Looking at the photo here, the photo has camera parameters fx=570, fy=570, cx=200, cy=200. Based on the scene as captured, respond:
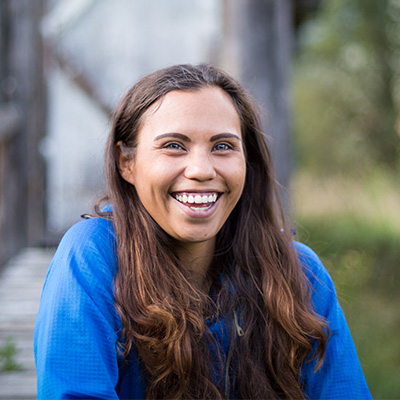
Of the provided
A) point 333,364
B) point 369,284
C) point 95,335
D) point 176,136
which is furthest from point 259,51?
point 369,284

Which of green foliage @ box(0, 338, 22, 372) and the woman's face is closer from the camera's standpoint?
the woman's face

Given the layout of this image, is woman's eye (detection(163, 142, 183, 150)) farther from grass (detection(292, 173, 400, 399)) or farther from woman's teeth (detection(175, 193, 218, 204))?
grass (detection(292, 173, 400, 399))

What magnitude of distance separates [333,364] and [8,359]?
1.44 meters

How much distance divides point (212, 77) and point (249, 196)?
456 millimetres

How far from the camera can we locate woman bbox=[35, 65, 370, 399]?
157 centimetres

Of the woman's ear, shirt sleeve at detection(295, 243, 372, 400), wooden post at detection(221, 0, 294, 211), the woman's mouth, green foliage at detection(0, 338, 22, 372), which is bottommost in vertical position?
green foliage at detection(0, 338, 22, 372)

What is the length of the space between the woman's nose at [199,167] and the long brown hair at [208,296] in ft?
0.71

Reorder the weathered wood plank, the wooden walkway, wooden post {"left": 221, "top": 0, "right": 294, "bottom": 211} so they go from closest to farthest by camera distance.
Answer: the wooden walkway < wooden post {"left": 221, "top": 0, "right": 294, "bottom": 211} < the weathered wood plank

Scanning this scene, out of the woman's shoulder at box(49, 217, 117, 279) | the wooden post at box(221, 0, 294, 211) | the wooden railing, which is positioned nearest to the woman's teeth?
the woman's shoulder at box(49, 217, 117, 279)

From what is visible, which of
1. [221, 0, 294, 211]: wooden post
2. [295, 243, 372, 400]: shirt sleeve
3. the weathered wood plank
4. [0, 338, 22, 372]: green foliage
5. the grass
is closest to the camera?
[295, 243, 372, 400]: shirt sleeve

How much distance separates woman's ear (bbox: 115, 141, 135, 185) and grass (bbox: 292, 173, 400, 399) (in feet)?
6.25

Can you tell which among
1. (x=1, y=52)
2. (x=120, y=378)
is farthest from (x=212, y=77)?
(x=1, y=52)

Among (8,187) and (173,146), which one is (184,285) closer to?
(173,146)

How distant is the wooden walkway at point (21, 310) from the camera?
2.33 meters
